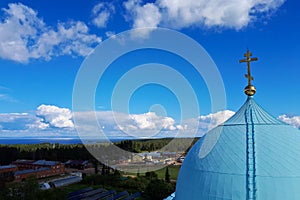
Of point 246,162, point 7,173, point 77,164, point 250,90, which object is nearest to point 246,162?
point 246,162

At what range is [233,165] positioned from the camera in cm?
686

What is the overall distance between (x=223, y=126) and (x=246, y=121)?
2.11 feet

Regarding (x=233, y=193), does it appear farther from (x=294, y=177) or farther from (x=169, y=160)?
(x=169, y=160)

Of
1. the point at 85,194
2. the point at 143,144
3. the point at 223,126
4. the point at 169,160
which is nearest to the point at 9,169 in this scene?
the point at 85,194

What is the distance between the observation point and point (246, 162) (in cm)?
677

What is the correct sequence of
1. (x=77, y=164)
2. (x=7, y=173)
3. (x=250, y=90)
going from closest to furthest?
1. (x=250, y=90)
2. (x=7, y=173)
3. (x=77, y=164)

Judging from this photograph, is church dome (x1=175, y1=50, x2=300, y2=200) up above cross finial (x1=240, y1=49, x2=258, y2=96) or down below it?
below

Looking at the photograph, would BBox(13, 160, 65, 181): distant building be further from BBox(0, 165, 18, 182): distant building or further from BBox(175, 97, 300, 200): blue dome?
BBox(175, 97, 300, 200): blue dome

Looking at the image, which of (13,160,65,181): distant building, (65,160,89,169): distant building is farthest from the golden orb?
(65,160,89,169): distant building

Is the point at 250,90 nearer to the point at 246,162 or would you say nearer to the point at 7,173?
the point at 246,162

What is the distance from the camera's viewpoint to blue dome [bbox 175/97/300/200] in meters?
6.38

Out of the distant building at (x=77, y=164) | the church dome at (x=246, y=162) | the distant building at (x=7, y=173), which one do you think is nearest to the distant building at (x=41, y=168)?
the distant building at (x=7, y=173)

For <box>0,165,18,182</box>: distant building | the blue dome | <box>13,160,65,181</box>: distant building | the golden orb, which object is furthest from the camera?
<box>13,160,65,181</box>: distant building

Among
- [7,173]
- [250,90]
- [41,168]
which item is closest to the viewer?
[250,90]
